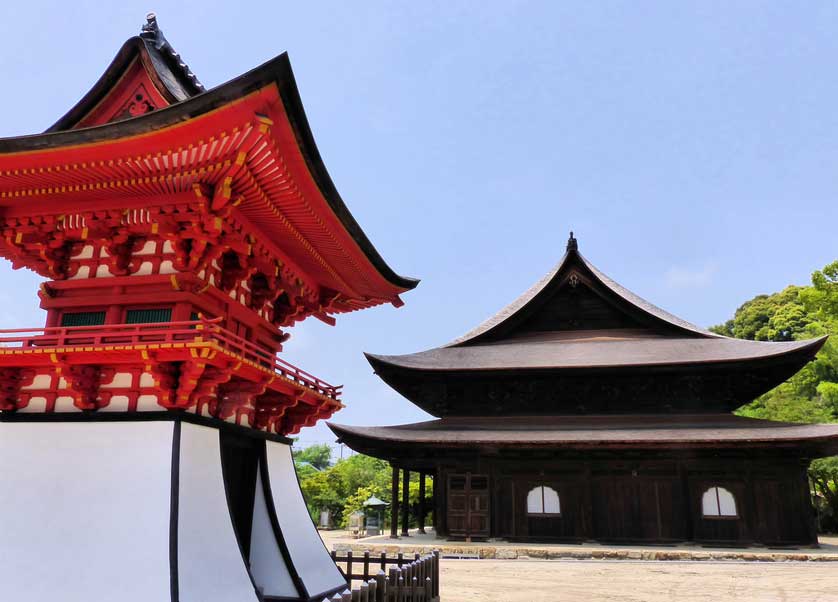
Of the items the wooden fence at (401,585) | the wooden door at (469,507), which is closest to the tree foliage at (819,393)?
the wooden door at (469,507)

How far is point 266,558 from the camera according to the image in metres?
11.3

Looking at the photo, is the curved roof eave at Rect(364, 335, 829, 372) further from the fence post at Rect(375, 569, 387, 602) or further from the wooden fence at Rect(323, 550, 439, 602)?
the fence post at Rect(375, 569, 387, 602)

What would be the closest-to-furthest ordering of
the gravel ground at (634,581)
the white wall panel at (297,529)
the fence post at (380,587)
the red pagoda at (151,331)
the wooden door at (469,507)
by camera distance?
the fence post at (380,587), the red pagoda at (151,331), the white wall panel at (297,529), the gravel ground at (634,581), the wooden door at (469,507)

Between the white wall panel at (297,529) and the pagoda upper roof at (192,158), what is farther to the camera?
the white wall panel at (297,529)

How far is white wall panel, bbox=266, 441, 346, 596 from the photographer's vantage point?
11.8 metres

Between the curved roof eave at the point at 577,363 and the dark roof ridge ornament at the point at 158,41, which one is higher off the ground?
the dark roof ridge ornament at the point at 158,41

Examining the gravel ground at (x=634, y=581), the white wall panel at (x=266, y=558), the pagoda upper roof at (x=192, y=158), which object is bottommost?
the gravel ground at (x=634, y=581)

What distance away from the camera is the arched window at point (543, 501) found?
76.4 feet

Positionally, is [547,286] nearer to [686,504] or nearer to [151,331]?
[686,504]

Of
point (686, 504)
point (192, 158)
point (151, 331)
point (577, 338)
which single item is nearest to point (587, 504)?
point (686, 504)

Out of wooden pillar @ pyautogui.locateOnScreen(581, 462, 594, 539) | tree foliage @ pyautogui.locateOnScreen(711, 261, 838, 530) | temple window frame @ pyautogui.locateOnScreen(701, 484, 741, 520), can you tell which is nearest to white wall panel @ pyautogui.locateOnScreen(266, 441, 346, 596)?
wooden pillar @ pyautogui.locateOnScreen(581, 462, 594, 539)

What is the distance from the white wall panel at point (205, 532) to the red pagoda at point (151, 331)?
34 mm

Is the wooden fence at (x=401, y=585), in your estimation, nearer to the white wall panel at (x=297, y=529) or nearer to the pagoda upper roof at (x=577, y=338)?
the white wall panel at (x=297, y=529)

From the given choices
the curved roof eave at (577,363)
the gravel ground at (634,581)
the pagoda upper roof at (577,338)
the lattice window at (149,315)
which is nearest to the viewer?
the lattice window at (149,315)
